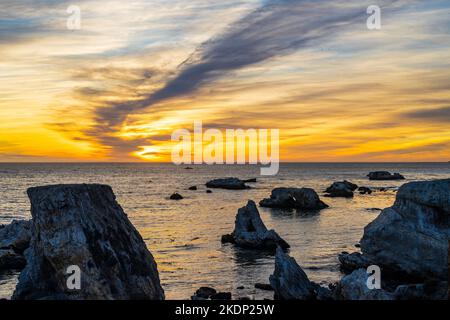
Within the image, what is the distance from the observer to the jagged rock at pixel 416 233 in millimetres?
25016

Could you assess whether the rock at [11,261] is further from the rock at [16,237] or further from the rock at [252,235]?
the rock at [252,235]

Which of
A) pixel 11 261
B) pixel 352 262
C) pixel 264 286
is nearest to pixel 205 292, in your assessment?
pixel 264 286

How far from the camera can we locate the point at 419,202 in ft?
84.2

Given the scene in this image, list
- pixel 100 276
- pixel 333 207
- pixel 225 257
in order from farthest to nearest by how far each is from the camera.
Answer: pixel 333 207
pixel 225 257
pixel 100 276

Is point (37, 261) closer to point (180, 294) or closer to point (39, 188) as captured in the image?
point (39, 188)

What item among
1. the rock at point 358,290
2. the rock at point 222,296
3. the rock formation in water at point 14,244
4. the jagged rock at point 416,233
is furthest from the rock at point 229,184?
the rock at point 358,290

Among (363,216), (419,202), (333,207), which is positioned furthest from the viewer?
(333,207)

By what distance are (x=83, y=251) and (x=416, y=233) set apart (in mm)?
18698

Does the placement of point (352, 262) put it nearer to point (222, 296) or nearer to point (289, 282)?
point (289, 282)

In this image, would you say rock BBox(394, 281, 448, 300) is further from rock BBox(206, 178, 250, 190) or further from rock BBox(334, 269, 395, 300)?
rock BBox(206, 178, 250, 190)

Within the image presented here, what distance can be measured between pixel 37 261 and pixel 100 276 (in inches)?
93.3

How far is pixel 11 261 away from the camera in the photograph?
32.5 metres
